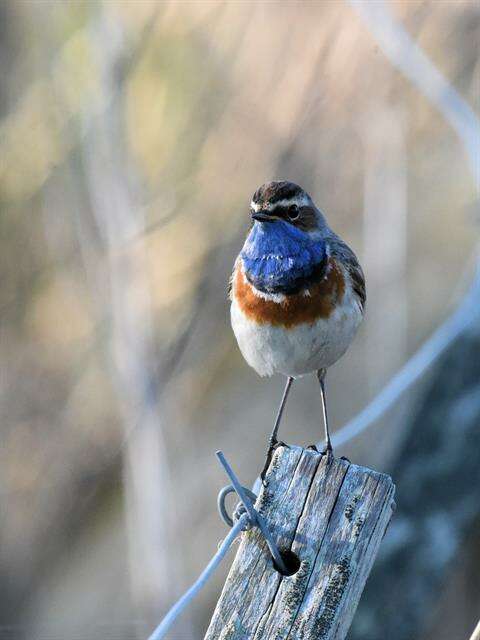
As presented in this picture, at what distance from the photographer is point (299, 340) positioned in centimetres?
268

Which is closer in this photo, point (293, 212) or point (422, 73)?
point (293, 212)

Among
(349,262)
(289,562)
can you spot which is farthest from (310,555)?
(349,262)

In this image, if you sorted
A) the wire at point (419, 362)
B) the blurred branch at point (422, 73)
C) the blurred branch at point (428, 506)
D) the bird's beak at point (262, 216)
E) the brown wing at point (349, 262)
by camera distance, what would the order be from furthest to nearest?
the blurred branch at point (422, 73)
the wire at point (419, 362)
the blurred branch at point (428, 506)
the brown wing at point (349, 262)
the bird's beak at point (262, 216)

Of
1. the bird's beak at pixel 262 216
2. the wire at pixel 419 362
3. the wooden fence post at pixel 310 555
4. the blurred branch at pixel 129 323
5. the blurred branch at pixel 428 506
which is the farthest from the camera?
the blurred branch at pixel 129 323

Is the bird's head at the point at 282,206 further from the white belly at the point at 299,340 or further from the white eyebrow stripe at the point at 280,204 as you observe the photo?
the white belly at the point at 299,340

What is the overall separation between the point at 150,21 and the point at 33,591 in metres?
2.82

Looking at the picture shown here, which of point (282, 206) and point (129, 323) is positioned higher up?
point (129, 323)

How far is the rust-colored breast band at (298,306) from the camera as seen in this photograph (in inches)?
106

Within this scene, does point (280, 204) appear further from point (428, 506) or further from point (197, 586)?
point (428, 506)

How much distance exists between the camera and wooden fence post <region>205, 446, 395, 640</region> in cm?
180

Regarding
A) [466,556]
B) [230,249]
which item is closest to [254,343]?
[230,249]

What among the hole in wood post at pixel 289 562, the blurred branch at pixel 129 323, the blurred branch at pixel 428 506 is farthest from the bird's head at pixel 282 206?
the blurred branch at pixel 129 323

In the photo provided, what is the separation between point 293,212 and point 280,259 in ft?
0.44

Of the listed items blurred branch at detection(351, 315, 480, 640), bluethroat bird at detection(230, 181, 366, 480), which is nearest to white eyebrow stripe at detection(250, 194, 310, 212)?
bluethroat bird at detection(230, 181, 366, 480)
